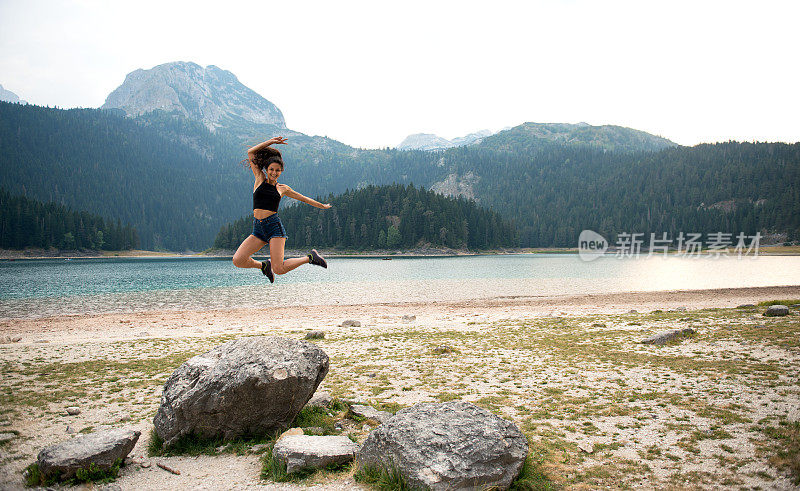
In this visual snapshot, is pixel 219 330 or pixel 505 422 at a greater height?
pixel 505 422

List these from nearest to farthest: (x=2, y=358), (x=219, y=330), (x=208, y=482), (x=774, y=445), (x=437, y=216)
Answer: (x=208, y=482) < (x=774, y=445) < (x=2, y=358) < (x=219, y=330) < (x=437, y=216)

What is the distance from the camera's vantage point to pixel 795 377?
419 inches

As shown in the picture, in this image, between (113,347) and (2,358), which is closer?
(2,358)

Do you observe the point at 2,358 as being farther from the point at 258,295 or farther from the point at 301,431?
the point at 258,295

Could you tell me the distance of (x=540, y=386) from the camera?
11398 millimetres

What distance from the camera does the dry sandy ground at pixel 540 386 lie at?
6.68m

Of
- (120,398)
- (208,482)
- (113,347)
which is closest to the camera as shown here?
(208,482)

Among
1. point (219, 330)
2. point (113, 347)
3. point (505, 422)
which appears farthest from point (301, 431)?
point (219, 330)

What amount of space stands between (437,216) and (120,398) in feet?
494

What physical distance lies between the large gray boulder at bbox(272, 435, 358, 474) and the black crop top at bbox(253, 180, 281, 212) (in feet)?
13.4

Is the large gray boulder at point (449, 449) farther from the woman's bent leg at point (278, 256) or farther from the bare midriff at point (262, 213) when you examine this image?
the bare midriff at point (262, 213)

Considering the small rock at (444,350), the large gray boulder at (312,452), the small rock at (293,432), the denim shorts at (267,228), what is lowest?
the small rock at (444,350)

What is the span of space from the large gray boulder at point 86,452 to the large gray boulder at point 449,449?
3979mm

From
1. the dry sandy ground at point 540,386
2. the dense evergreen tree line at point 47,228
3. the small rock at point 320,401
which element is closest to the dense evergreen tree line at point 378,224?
the dense evergreen tree line at point 47,228
